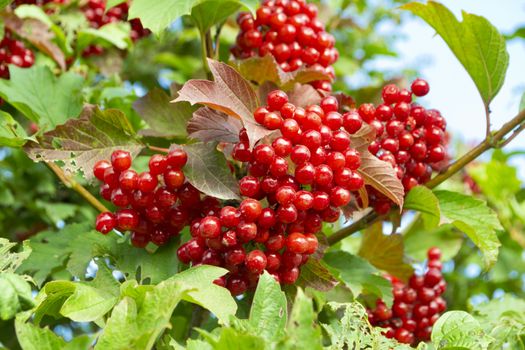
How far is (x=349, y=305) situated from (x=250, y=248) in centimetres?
19

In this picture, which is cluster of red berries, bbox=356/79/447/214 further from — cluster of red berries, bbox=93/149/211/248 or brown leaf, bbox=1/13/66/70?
brown leaf, bbox=1/13/66/70

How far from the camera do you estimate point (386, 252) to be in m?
1.45

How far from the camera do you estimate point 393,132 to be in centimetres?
117

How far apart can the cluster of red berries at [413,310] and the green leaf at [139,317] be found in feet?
2.18

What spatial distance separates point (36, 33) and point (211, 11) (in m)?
0.61

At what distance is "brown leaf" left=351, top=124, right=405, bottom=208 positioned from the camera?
1.05m

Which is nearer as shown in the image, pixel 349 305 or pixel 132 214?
pixel 349 305

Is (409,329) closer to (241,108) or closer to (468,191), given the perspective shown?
(241,108)

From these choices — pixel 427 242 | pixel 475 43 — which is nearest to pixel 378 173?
pixel 475 43

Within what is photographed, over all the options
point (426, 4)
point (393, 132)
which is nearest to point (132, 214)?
point (393, 132)

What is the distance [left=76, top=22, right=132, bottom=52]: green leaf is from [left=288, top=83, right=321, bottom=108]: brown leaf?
2.22 ft

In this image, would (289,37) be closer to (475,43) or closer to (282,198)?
(475,43)

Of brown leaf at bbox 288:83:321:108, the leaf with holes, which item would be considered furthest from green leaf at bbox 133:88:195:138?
brown leaf at bbox 288:83:321:108

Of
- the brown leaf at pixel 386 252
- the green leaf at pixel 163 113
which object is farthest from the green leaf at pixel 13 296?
the brown leaf at pixel 386 252
